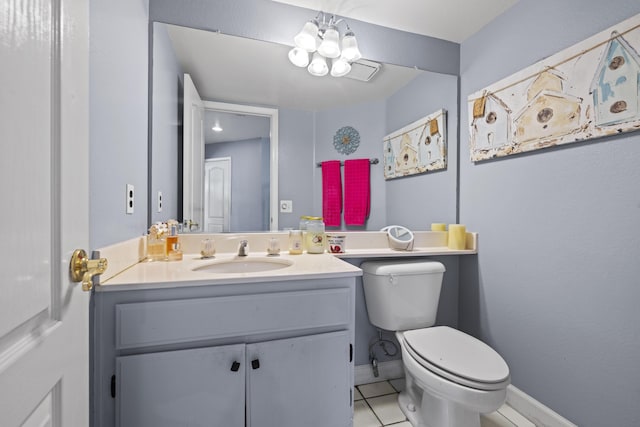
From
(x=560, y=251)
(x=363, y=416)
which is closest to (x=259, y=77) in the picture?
(x=560, y=251)

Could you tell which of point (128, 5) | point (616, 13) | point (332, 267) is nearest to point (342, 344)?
point (332, 267)

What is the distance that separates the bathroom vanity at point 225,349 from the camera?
32.3 inches

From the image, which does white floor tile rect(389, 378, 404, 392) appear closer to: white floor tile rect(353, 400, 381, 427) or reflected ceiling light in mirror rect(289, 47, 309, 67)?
white floor tile rect(353, 400, 381, 427)

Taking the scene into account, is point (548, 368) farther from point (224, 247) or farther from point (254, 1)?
point (254, 1)

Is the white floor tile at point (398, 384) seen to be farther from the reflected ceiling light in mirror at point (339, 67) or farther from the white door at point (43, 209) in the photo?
the reflected ceiling light in mirror at point (339, 67)

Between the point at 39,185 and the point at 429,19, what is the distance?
1943 millimetres

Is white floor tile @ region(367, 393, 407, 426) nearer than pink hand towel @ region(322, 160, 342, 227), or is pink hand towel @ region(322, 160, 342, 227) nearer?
white floor tile @ region(367, 393, 407, 426)

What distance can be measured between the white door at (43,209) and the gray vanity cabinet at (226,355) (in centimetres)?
29

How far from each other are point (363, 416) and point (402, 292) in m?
0.66

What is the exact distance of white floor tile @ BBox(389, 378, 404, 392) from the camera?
1.60m

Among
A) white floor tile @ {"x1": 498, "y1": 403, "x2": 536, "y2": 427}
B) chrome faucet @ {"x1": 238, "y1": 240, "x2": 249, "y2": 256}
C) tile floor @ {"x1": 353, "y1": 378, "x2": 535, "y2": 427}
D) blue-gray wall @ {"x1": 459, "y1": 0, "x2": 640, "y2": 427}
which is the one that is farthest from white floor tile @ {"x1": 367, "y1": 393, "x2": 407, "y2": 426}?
chrome faucet @ {"x1": 238, "y1": 240, "x2": 249, "y2": 256}

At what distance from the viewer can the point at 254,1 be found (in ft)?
4.72

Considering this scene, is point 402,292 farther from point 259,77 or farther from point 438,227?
point 259,77

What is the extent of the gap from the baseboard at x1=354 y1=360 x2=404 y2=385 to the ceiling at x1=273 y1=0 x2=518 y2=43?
6.83 feet
